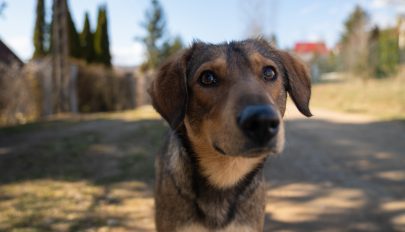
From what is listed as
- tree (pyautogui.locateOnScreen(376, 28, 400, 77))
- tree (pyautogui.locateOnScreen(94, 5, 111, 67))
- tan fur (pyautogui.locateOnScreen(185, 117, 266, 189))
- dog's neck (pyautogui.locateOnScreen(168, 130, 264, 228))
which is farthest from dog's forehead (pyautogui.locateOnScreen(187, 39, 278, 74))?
tree (pyautogui.locateOnScreen(376, 28, 400, 77))

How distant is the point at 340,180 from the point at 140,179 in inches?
125

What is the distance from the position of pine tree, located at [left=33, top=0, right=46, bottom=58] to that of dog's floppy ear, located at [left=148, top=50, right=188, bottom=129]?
23.0 metres

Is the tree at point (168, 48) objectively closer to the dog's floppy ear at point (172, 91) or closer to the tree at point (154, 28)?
the tree at point (154, 28)

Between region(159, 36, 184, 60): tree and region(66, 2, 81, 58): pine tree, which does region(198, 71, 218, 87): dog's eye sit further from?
region(159, 36, 184, 60): tree

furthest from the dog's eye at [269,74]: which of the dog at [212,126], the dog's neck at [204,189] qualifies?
the dog's neck at [204,189]

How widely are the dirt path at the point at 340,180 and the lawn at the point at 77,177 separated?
6.38 ft

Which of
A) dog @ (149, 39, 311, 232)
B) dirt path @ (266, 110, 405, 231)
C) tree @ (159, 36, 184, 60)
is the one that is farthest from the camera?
tree @ (159, 36, 184, 60)

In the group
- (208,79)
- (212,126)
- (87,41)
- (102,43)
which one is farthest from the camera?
(102,43)

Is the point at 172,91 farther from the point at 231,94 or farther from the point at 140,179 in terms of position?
the point at 140,179

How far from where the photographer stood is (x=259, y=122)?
2.30 metres

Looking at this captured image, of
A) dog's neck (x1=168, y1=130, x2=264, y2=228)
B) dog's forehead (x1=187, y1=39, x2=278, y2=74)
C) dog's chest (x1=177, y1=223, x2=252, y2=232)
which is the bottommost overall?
dog's chest (x1=177, y1=223, x2=252, y2=232)

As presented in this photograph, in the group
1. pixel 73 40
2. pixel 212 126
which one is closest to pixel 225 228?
pixel 212 126

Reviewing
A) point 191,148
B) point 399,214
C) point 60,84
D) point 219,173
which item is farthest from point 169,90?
point 60,84

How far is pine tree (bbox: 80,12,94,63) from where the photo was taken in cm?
2744
